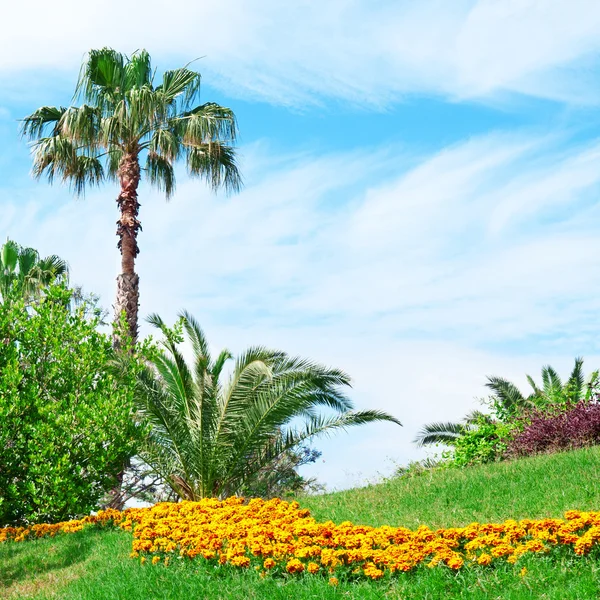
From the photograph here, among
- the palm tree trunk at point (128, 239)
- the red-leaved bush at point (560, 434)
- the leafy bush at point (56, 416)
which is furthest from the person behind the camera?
the palm tree trunk at point (128, 239)

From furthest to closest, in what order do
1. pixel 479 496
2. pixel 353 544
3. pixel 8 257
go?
pixel 8 257, pixel 479 496, pixel 353 544

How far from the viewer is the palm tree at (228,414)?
47.0 feet

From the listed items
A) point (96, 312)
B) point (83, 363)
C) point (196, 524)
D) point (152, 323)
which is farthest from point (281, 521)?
point (96, 312)

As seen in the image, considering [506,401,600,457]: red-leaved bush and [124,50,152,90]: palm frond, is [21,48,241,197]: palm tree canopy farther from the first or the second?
[506,401,600,457]: red-leaved bush

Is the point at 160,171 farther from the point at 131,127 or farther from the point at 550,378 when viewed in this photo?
the point at 550,378

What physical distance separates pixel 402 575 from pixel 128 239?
532 inches

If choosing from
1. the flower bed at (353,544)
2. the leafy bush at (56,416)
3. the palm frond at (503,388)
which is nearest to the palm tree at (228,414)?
the leafy bush at (56,416)

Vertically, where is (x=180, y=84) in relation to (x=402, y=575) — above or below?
above

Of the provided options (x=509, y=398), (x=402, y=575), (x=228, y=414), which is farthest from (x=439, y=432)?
(x=402, y=575)

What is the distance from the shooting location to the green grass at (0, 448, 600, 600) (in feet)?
20.1

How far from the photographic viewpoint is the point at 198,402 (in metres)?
14.6

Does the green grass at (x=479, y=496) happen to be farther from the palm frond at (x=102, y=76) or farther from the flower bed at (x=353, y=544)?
the palm frond at (x=102, y=76)

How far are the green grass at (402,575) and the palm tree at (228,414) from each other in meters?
2.09

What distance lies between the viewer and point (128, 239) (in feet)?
60.3
